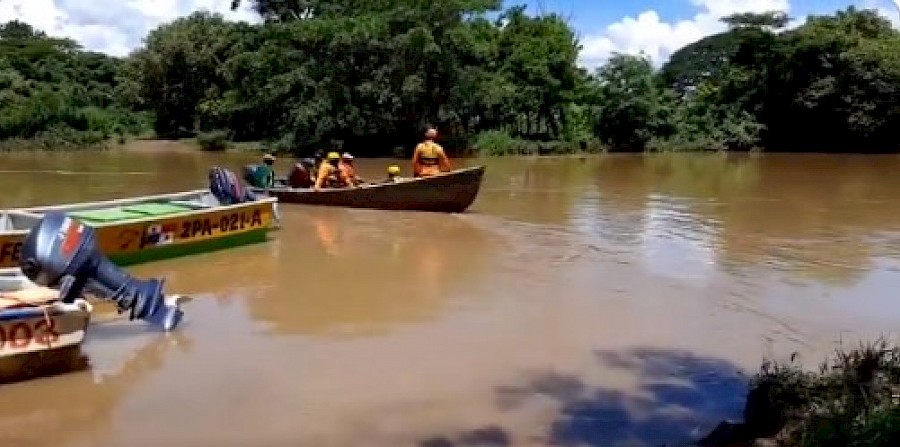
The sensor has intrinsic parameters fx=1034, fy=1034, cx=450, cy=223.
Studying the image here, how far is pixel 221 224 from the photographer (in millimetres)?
11414

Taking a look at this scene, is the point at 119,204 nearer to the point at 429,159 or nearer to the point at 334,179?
the point at 334,179

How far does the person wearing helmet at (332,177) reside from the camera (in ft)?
49.2

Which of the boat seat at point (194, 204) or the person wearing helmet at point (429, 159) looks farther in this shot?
the person wearing helmet at point (429, 159)

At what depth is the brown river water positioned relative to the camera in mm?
5996

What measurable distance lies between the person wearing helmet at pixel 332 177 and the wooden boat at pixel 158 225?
2.16 metres

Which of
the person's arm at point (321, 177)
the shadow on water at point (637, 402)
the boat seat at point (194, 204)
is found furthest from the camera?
the person's arm at point (321, 177)

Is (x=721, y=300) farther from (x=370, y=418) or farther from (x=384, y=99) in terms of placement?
(x=384, y=99)

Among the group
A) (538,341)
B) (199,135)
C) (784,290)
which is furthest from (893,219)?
(199,135)

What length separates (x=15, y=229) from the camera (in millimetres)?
9703

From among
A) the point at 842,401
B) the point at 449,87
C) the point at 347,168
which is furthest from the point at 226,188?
the point at 449,87

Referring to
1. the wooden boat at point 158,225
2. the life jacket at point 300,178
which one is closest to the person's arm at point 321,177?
the life jacket at point 300,178

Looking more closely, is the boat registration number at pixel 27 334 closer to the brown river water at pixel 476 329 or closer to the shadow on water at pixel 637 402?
the brown river water at pixel 476 329

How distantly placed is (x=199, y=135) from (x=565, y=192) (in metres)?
18.0

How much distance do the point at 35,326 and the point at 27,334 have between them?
71 millimetres
